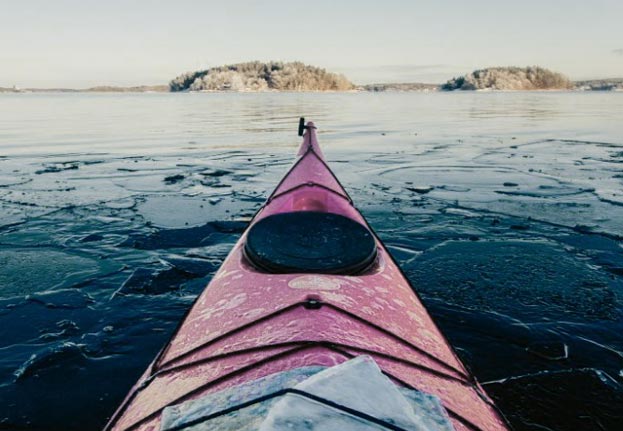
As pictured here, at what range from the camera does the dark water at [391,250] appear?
321cm

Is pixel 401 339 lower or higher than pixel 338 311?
lower

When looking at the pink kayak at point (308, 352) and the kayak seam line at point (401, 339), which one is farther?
the kayak seam line at point (401, 339)

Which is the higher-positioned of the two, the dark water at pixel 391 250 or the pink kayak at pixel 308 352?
the pink kayak at pixel 308 352

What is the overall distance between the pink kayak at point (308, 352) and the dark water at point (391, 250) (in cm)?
98

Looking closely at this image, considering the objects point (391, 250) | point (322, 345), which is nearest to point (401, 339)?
point (322, 345)

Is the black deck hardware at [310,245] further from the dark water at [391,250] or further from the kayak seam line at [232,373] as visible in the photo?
the dark water at [391,250]

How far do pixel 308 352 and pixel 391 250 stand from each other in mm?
3785

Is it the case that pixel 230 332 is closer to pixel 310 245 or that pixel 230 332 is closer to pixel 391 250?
pixel 310 245

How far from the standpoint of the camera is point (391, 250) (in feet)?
18.4

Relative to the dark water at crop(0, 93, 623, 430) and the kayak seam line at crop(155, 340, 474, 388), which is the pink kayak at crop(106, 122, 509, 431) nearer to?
the kayak seam line at crop(155, 340, 474, 388)

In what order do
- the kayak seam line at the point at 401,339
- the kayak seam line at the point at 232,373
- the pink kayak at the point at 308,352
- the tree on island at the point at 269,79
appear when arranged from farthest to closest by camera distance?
the tree on island at the point at 269,79, the kayak seam line at the point at 401,339, the kayak seam line at the point at 232,373, the pink kayak at the point at 308,352

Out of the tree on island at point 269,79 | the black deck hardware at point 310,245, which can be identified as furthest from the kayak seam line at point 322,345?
the tree on island at point 269,79

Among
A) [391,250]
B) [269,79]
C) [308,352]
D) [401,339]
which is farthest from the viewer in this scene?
[269,79]

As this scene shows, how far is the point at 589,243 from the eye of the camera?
5.62m
